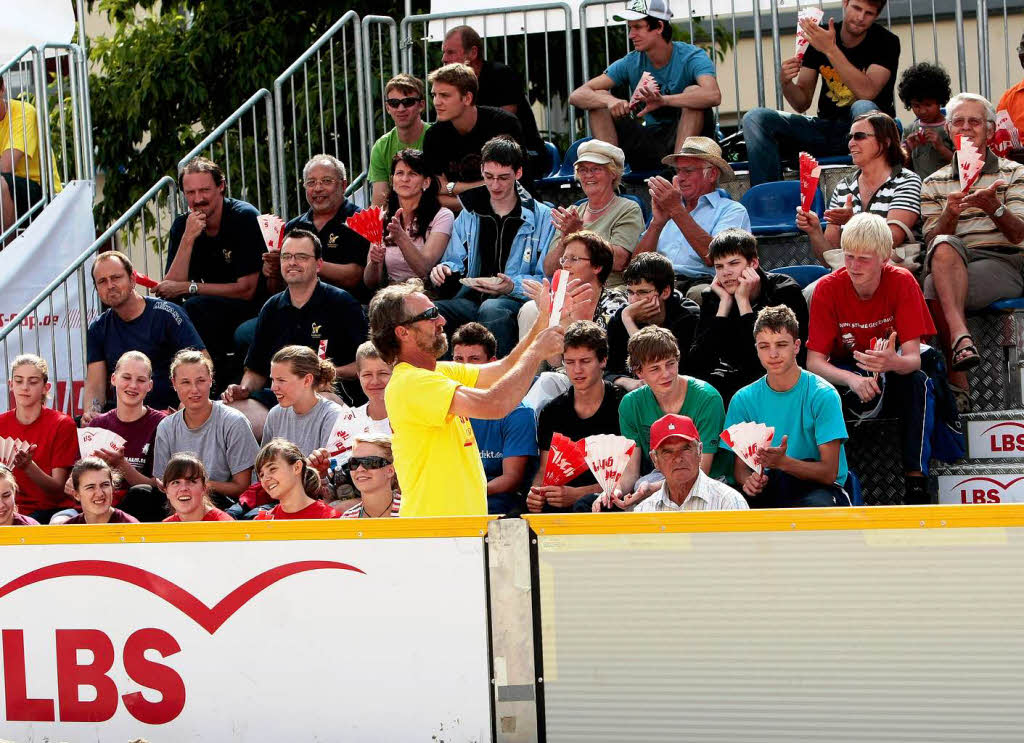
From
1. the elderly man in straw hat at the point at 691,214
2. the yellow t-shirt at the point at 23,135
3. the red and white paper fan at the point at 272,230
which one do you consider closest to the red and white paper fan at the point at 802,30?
the elderly man in straw hat at the point at 691,214

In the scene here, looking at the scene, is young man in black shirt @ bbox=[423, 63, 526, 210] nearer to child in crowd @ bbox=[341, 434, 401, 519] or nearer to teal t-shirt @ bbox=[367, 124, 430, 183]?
teal t-shirt @ bbox=[367, 124, 430, 183]

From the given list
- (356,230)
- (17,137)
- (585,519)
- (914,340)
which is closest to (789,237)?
(914,340)

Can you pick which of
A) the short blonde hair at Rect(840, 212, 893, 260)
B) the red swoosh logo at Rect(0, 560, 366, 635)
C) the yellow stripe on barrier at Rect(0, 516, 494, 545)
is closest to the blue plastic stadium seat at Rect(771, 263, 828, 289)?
the short blonde hair at Rect(840, 212, 893, 260)

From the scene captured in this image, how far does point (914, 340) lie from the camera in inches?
291

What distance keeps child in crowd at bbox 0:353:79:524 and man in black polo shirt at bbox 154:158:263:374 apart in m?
1.29

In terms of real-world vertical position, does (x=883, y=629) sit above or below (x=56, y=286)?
below

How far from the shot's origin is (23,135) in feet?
36.8

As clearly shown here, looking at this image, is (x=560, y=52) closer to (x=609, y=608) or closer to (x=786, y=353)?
(x=786, y=353)

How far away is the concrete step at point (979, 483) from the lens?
749 centimetres

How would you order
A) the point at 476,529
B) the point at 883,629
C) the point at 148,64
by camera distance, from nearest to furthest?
1. the point at 883,629
2. the point at 476,529
3. the point at 148,64

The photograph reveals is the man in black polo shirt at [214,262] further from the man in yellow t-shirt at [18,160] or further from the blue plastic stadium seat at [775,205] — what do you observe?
the blue plastic stadium seat at [775,205]

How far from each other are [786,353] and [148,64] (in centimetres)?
946

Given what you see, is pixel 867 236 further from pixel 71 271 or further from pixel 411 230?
pixel 71 271

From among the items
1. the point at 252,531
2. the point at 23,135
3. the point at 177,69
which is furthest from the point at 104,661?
the point at 177,69
